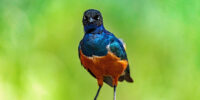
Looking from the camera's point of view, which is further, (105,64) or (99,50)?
(105,64)

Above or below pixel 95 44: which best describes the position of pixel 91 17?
above

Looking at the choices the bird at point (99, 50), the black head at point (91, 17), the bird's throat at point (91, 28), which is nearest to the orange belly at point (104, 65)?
the bird at point (99, 50)

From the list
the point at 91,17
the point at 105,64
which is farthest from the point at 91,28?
the point at 105,64

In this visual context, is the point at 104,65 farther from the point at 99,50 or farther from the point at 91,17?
the point at 91,17

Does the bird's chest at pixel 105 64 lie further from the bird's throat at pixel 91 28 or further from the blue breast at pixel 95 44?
the bird's throat at pixel 91 28

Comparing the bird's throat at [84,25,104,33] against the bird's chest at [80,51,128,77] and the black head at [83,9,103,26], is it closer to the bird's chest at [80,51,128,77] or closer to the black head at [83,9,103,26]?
the black head at [83,9,103,26]

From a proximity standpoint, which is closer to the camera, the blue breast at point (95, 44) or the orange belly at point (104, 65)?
the blue breast at point (95, 44)

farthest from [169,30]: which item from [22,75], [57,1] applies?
[22,75]

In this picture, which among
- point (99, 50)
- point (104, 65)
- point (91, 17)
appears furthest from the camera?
point (104, 65)
